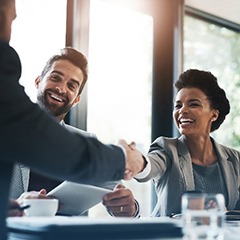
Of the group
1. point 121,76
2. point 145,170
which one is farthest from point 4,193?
point 121,76

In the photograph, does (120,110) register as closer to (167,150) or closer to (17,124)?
(167,150)

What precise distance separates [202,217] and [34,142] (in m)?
0.43

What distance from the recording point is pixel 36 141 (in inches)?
39.7

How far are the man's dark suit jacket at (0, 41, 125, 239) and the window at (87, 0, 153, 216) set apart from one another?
7.35ft

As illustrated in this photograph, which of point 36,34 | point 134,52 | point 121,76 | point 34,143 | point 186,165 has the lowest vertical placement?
point 34,143

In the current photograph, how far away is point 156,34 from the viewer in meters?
3.86

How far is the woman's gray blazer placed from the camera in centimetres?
248

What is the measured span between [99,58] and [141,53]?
48 centimetres

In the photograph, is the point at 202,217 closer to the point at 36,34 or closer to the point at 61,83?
the point at 61,83

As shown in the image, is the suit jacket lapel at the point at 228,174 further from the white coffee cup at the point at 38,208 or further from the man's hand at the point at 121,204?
the white coffee cup at the point at 38,208

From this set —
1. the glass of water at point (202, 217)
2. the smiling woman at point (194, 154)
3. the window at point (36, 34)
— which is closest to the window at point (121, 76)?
the window at point (36, 34)

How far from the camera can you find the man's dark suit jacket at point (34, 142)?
998mm

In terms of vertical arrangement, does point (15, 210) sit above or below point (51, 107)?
below

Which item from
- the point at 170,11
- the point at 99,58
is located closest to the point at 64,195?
the point at 99,58
